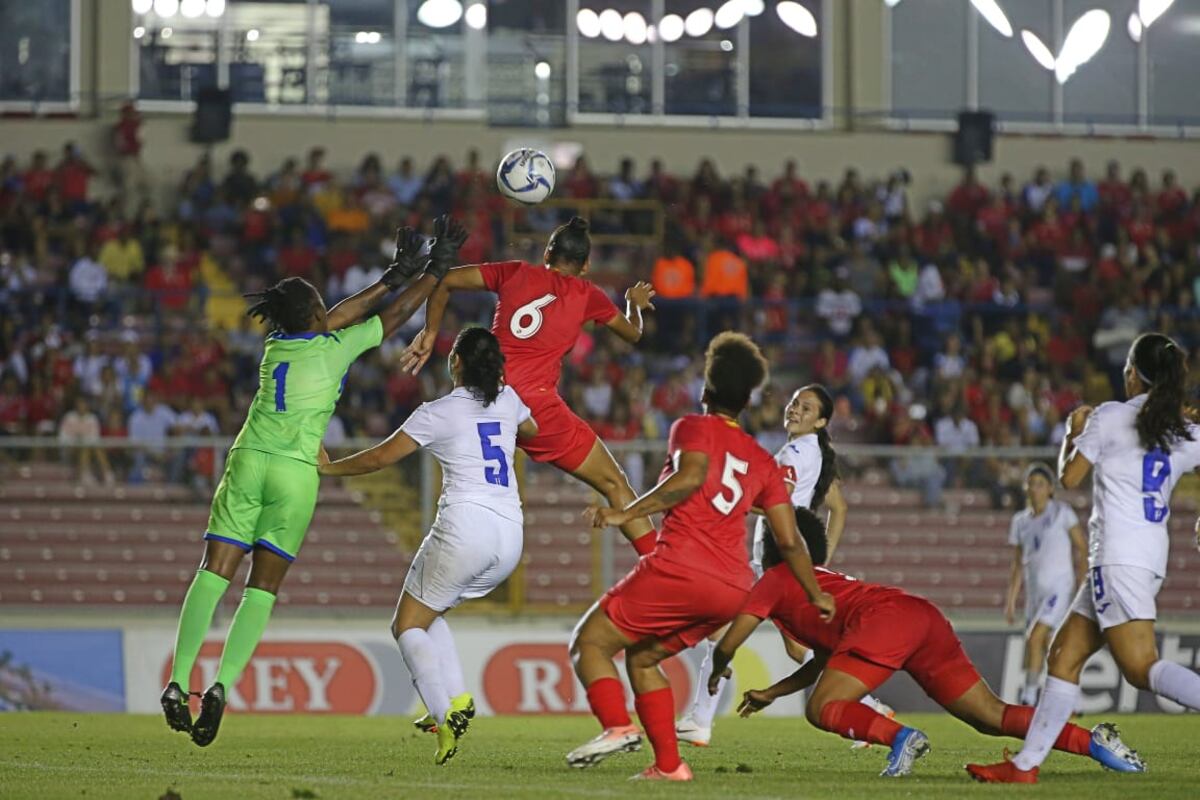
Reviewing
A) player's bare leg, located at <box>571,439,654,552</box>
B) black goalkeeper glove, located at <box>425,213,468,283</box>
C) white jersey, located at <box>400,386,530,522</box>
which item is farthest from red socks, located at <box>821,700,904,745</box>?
black goalkeeper glove, located at <box>425,213,468,283</box>

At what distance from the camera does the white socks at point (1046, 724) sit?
336 inches

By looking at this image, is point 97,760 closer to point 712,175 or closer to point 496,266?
point 496,266

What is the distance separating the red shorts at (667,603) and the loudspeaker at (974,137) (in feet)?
71.3

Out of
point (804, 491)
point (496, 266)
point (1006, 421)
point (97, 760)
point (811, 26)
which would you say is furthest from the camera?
point (811, 26)

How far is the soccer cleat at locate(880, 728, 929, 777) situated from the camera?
28.8 feet

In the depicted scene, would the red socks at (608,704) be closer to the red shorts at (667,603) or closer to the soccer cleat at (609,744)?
the soccer cleat at (609,744)

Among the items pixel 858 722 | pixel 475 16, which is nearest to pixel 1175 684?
pixel 858 722

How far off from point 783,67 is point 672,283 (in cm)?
650

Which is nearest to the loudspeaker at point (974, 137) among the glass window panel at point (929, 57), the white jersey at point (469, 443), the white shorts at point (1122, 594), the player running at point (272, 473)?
the glass window panel at point (929, 57)

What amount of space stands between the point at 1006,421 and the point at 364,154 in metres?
10.9

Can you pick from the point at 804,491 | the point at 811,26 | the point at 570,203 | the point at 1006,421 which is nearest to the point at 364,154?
the point at 570,203

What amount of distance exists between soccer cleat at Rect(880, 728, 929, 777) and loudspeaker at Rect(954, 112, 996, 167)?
21.4 meters

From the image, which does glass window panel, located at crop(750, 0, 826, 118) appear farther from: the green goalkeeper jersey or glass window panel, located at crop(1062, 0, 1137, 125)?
the green goalkeeper jersey

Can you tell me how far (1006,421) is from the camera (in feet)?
72.0
